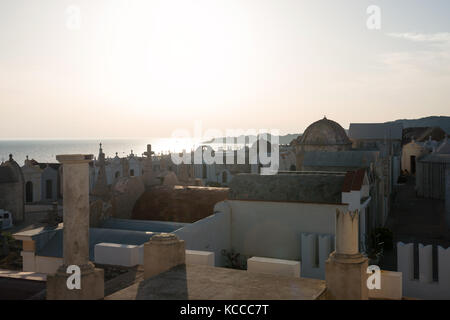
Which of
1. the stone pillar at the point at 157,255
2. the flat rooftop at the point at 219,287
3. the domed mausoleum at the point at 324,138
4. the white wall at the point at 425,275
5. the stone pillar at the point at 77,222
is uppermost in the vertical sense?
the domed mausoleum at the point at 324,138

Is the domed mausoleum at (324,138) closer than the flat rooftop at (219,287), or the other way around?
the flat rooftop at (219,287)

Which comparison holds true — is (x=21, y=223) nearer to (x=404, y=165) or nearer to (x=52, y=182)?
(x=52, y=182)

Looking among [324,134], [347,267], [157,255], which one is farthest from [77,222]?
[324,134]

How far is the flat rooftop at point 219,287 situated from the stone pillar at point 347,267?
0.32 m

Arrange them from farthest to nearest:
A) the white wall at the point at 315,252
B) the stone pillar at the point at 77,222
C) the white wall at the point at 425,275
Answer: the white wall at the point at 315,252
the white wall at the point at 425,275
the stone pillar at the point at 77,222

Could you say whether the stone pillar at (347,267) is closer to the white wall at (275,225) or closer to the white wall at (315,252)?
the white wall at (315,252)

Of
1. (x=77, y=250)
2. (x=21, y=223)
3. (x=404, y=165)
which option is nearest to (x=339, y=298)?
(x=77, y=250)

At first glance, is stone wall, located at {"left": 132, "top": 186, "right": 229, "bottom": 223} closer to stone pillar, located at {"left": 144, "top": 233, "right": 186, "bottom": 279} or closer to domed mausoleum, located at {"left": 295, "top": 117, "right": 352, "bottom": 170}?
stone pillar, located at {"left": 144, "top": 233, "right": 186, "bottom": 279}

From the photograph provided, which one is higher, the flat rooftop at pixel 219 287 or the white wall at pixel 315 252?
the flat rooftop at pixel 219 287

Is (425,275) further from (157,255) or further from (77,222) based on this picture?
(77,222)

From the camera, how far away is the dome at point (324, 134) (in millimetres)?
43031

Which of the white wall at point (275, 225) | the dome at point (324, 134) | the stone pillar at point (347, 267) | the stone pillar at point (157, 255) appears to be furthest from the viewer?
the dome at point (324, 134)

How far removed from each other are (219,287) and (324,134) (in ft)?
123

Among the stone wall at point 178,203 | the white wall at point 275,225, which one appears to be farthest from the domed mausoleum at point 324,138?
the white wall at point 275,225
